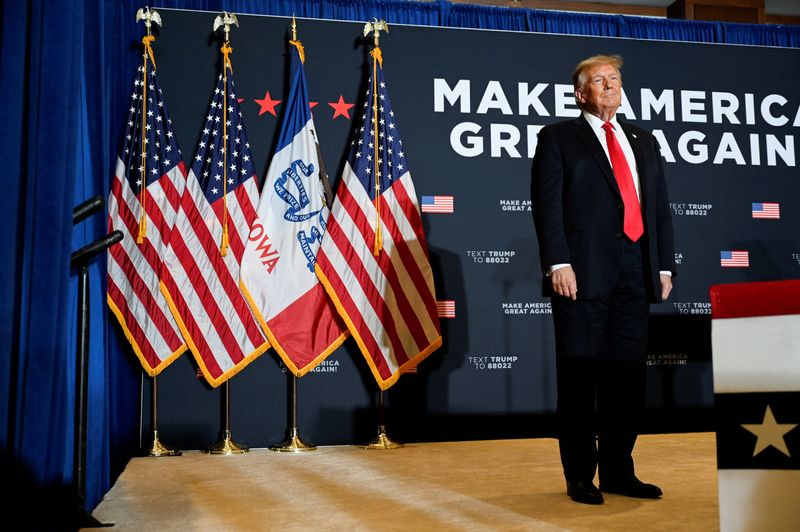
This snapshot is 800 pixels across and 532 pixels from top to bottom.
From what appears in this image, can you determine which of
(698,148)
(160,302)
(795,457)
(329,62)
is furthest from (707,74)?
(795,457)

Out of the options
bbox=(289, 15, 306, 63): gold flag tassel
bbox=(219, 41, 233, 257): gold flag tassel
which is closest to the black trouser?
bbox=(219, 41, 233, 257): gold flag tassel

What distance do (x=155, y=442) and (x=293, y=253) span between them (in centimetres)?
129

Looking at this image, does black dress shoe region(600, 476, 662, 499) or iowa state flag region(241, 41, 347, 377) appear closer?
black dress shoe region(600, 476, 662, 499)

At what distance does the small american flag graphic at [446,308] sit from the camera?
16.8 ft

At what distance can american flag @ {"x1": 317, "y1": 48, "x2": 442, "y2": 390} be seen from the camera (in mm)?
4742

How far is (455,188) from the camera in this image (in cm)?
526

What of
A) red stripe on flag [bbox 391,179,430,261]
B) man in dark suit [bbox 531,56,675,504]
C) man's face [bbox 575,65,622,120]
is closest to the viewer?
man in dark suit [bbox 531,56,675,504]

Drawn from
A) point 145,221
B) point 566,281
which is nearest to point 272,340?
point 145,221

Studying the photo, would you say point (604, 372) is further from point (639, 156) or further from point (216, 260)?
point (216, 260)

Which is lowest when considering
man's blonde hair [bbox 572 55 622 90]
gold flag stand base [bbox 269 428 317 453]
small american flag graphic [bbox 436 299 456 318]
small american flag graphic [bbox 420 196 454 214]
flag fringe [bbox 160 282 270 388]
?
gold flag stand base [bbox 269 428 317 453]

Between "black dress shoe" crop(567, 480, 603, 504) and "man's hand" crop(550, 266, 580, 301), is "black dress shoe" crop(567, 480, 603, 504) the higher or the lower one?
the lower one

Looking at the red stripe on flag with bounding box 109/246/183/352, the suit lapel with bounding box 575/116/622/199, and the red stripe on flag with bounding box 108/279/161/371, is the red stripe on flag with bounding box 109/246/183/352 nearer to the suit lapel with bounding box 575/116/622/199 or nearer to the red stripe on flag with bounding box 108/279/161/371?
the red stripe on flag with bounding box 108/279/161/371

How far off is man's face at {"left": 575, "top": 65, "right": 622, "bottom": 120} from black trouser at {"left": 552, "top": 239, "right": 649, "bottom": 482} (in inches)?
19.9

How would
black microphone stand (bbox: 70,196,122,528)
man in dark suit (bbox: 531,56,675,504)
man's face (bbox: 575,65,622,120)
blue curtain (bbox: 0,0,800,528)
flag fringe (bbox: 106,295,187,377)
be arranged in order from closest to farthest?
blue curtain (bbox: 0,0,800,528), black microphone stand (bbox: 70,196,122,528), man in dark suit (bbox: 531,56,675,504), man's face (bbox: 575,65,622,120), flag fringe (bbox: 106,295,187,377)
